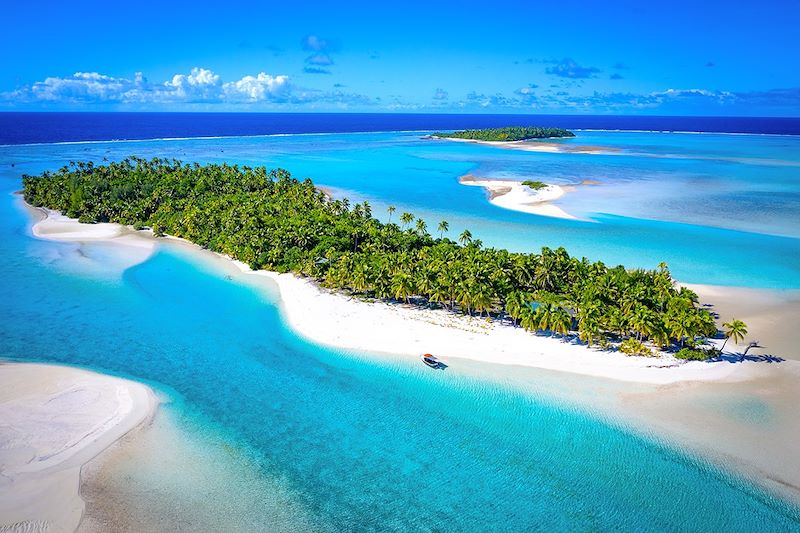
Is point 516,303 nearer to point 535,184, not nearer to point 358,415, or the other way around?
point 358,415

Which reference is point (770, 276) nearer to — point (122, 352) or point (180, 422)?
point (180, 422)

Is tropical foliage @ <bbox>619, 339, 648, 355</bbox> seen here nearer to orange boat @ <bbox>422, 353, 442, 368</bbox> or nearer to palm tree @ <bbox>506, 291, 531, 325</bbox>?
palm tree @ <bbox>506, 291, 531, 325</bbox>

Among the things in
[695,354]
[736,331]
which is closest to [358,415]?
[695,354]

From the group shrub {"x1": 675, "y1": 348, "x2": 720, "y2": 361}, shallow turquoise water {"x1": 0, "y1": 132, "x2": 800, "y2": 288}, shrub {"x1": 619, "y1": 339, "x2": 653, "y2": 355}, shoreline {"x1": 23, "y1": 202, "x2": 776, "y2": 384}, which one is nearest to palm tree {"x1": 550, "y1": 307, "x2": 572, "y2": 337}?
shoreline {"x1": 23, "y1": 202, "x2": 776, "y2": 384}

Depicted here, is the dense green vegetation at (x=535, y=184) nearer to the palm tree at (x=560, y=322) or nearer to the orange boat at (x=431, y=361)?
the palm tree at (x=560, y=322)

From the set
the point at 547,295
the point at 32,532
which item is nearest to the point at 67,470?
the point at 32,532

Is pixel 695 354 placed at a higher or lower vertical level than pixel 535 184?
lower
